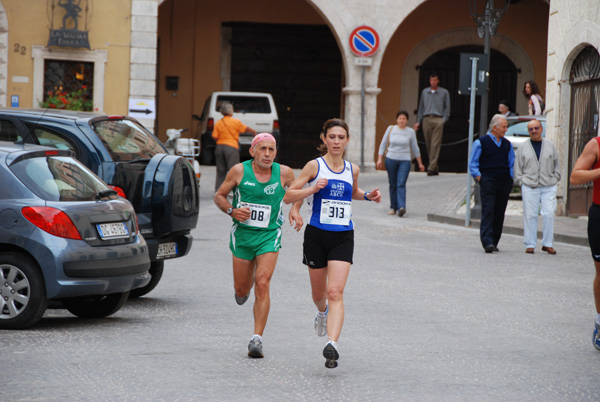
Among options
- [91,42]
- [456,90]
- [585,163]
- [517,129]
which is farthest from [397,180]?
[456,90]

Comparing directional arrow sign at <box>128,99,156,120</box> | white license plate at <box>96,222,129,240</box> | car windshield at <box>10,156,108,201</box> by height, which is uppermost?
directional arrow sign at <box>128,99,156,120</box>

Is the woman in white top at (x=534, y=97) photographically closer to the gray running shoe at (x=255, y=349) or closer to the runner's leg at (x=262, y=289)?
the runner's leg at (x=262, y=289)

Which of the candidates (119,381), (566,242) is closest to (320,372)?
(119,381)

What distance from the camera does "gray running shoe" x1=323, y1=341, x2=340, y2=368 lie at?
21.4 ft

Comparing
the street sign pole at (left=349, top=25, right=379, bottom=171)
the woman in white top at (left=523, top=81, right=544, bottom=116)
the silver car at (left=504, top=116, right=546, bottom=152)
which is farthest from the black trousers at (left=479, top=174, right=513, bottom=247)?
the street sign pole at (left=349, top=25, right=379, bottom=171)

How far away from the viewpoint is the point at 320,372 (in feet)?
21.4

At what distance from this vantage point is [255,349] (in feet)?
22.5

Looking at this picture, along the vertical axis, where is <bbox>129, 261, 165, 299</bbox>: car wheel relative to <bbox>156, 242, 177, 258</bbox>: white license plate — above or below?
below

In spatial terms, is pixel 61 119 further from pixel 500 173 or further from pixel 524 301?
pixel 500 173

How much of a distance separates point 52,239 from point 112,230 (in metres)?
0.54

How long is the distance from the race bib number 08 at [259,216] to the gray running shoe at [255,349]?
81 cm

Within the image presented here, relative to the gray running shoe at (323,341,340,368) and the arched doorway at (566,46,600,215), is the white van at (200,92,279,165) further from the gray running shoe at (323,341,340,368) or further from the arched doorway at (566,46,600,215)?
the gray running shoe at (323,341,340,368)

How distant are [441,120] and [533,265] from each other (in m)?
13.6

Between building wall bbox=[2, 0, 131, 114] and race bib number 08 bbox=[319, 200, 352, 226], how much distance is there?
19.0m
